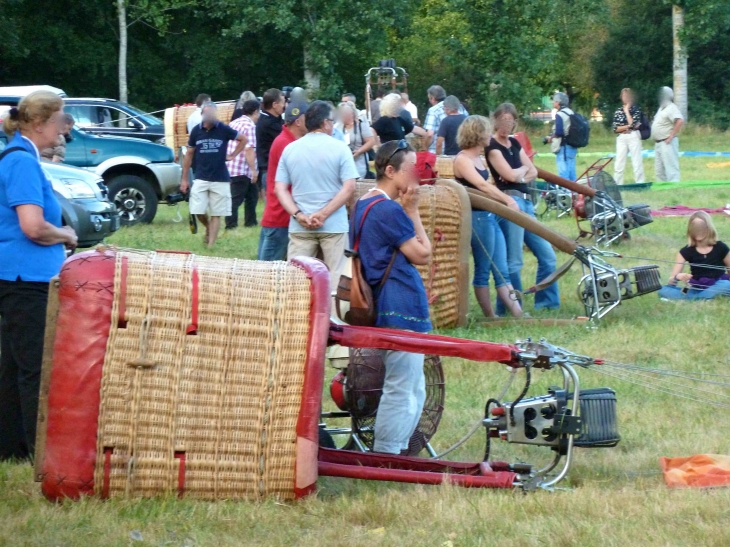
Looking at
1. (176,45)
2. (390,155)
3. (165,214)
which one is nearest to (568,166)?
(165,214)

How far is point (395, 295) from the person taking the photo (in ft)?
17.9

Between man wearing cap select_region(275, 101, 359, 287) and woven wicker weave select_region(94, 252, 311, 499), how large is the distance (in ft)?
11.4

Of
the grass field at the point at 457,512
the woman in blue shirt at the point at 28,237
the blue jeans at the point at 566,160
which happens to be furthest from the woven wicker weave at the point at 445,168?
the woman in blue shirt at the point at 28,237

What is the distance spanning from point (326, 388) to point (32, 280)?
8.37 ft

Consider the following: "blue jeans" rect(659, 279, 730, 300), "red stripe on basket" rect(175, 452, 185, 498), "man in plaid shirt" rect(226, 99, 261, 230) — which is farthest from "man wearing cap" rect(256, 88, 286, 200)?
"red stripe on basket" rect(175, 452, 185, 498)

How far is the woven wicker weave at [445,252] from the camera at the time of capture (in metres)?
8.78

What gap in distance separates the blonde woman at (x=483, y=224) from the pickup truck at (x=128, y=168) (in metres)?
8.36

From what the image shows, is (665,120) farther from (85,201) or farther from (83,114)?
(85,201)

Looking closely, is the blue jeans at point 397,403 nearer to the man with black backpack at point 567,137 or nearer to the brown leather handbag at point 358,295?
the brown leather handbag at point 358,295

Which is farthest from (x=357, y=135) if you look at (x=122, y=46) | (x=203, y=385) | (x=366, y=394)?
(x=122, y=46)

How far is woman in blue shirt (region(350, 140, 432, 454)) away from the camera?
544cm

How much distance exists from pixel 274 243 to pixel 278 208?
320 millimetres

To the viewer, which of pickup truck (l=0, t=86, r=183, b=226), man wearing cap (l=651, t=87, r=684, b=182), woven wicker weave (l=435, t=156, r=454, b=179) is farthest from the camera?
man wearing cap (l=651, t=87, r=684, b=182)

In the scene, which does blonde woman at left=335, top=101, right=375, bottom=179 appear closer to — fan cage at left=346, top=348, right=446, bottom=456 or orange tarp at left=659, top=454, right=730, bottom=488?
fan cage at left=346, top=348, right=446, bottom=456
